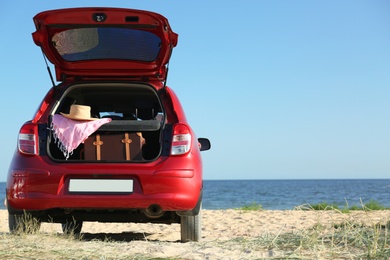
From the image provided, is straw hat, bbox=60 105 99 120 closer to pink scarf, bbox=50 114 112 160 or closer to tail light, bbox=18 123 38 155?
pink scarf, bbox=50 114 112 160

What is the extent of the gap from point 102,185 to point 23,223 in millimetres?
923

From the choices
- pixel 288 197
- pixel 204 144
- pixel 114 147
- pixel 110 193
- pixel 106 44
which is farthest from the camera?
pixel 288 197

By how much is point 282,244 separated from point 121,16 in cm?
235

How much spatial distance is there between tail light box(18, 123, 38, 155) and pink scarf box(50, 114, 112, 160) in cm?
16

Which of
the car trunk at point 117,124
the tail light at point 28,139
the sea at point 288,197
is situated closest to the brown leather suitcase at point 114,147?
the car trunk at point 117,124

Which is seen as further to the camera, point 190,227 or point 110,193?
point 190,227

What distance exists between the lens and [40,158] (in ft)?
14.4

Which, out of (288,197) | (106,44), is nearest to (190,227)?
(106,44)

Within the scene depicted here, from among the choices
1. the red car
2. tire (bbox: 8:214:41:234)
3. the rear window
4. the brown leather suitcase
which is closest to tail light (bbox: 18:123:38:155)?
the red car

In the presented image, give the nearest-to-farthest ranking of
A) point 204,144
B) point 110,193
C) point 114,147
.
A: point 110,193, point 114,147, point 204,144

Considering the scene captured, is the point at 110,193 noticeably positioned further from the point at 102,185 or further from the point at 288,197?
the point at 288,197

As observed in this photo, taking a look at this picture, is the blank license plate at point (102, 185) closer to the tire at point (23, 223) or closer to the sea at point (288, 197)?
the tire at point (23, 223)

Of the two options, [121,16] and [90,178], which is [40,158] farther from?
[121,16]

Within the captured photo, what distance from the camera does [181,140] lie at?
4.44 m
